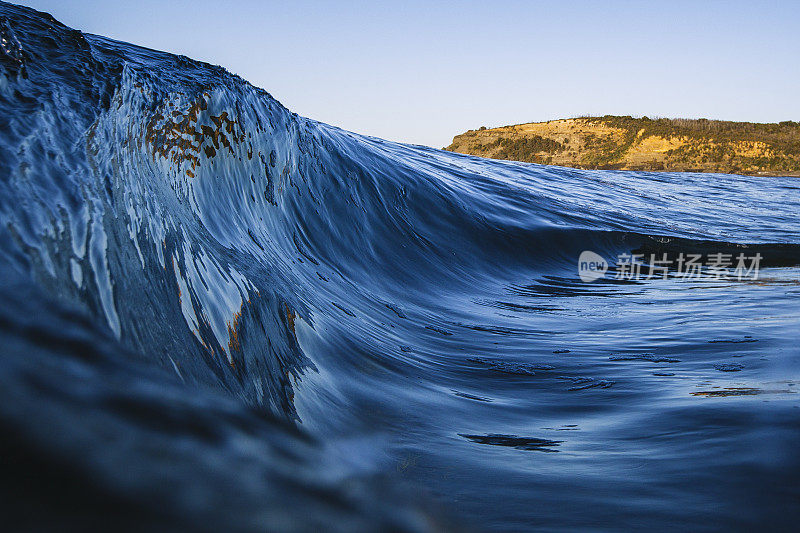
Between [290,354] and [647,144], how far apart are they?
122 feet

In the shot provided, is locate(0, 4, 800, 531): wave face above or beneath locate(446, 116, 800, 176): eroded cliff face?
beneath

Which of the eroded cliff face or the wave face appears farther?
the eroded cliff face

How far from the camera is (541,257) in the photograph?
5.72 meters

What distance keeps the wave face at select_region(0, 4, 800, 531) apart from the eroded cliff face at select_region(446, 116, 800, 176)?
2892 cm

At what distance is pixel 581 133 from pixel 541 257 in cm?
3593

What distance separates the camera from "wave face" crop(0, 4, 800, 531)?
30 cm

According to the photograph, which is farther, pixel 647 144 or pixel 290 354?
pixel 647 144

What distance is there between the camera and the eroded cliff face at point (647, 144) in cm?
3159

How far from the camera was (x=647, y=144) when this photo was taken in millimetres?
35656

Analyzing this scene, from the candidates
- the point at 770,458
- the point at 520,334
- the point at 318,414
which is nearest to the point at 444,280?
the point at 520,334

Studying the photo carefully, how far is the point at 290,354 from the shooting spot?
197 cm

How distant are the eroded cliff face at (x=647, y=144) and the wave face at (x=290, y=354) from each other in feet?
94.9

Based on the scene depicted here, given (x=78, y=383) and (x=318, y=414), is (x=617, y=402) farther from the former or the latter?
(x=78, y=383)

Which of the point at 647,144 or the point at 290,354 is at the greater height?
the point at 647,144
